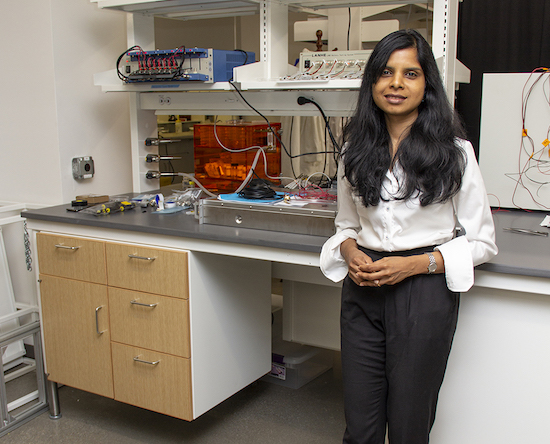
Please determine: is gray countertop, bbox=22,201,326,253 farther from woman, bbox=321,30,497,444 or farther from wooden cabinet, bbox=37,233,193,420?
woman, bbox=321,30,497,444

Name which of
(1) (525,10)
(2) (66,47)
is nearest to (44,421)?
(2) (66,47)

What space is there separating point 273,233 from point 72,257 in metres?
0.83

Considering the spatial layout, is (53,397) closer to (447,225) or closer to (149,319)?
(149,319)

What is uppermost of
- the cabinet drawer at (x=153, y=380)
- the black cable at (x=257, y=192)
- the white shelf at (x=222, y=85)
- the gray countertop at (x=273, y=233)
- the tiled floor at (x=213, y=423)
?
the white shelf at (x=222, y=85)

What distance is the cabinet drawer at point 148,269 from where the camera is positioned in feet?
6.27

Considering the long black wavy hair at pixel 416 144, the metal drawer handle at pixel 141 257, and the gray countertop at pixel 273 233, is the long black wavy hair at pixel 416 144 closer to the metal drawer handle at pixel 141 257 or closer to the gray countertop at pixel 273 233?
the gray countertop at pixel 273 233

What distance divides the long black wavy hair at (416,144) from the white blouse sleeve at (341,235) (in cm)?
10

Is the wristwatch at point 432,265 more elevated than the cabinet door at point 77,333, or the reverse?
the wristwatch at point 432,265

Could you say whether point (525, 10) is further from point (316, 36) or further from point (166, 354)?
point (166, 354)

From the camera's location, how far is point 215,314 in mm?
2061

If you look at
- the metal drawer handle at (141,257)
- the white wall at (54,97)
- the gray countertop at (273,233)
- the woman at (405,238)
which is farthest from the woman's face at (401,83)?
the white wall at (54,97)

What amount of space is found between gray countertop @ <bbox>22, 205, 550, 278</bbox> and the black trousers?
212 millimetres

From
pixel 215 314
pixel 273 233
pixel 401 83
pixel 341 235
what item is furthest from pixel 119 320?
pixel 401 83

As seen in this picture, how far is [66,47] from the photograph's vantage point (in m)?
2.53
